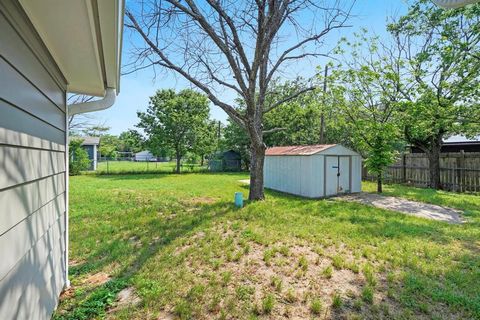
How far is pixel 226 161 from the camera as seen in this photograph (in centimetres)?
2183

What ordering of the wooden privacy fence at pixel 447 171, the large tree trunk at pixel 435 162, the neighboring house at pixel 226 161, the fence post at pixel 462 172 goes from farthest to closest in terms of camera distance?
the neighboring house at pixel 226 161 < the large tree trunk at pixel 435 162 < the fence post at pixel 462 172 < the wooden privacy fence at pixel 447 171

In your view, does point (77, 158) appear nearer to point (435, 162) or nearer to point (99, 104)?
point (99, 104)

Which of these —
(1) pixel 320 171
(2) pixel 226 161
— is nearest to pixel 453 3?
(1) pixel 320 171

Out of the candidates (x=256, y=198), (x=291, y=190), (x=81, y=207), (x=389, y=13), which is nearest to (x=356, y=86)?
(x=389, y=13)

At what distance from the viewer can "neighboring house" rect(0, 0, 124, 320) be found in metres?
1.30

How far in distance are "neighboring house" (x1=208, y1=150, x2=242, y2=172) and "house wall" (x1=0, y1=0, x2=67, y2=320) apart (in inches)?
746

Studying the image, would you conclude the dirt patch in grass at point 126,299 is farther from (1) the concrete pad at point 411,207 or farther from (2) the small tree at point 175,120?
(2) the small tree at point 175,120

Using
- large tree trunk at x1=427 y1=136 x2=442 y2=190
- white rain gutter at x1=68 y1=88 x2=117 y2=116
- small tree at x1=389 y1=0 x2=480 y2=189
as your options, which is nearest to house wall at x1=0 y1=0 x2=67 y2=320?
white rain gutter at x1=68 y1=88 x2=117 y2=116

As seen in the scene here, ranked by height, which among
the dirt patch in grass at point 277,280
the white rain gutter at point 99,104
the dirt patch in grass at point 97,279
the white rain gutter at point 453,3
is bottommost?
the dirt patch in grass at point 97,279

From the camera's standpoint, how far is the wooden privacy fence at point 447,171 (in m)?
9.86

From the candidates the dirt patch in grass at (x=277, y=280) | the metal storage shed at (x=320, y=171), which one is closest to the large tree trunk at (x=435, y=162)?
the metal storage shed at (x=320, y=171)

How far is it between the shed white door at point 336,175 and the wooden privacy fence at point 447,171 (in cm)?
439

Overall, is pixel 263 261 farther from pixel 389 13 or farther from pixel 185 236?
pixel 389 13

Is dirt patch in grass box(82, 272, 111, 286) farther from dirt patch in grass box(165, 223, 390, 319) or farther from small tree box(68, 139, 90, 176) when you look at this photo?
small tree box(68, 139, 90, 176)
